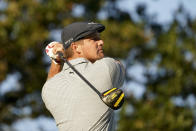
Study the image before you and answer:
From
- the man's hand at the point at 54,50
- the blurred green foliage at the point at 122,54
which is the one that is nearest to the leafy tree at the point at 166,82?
the blurred green foliage at the point at 122,54

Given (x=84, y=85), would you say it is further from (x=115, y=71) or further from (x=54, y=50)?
(x=54, y=50)

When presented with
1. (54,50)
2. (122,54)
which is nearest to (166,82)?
(122,54)

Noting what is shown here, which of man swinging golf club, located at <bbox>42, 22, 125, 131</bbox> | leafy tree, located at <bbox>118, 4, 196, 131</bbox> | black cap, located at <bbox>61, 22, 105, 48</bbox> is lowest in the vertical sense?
leafy tree, located at <bbox>118, 4, 196, 131</bbox>

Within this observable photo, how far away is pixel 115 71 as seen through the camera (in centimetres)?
474

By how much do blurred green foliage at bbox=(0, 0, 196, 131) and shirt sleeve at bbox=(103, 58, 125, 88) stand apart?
18888 mm

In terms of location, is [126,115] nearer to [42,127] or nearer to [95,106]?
[42,127]

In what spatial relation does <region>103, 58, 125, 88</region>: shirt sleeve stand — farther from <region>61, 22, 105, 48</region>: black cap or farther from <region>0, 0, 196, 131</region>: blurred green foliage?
<region>0, 0, 196, 131</region>: blurred green foliage

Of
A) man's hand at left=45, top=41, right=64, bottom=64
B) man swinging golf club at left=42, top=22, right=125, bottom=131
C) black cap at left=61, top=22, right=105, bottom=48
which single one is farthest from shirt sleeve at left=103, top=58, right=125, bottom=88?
man's hand at left=45, top=41, right=64, bottom=64

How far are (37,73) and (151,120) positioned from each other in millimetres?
5551

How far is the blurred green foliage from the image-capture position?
2447cm

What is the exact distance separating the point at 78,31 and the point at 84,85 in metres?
0.55

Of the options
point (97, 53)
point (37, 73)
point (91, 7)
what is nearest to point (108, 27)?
point (91, 7)

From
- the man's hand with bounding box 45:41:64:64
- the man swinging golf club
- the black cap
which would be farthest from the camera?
the man's hand with bounding box 45:41:64:64

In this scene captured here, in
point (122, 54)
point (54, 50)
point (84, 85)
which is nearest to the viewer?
point (84, 85)
